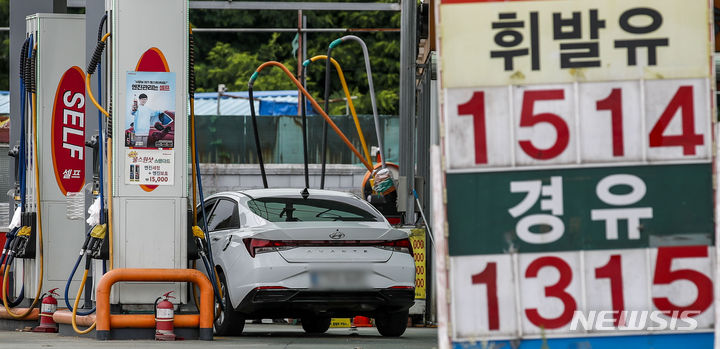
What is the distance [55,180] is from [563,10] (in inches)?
324

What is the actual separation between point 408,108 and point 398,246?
189 inches

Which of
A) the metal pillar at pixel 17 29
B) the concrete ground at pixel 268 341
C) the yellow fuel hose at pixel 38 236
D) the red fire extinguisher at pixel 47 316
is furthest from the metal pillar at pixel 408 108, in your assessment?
the red fire extinguisher at pixel 47 316

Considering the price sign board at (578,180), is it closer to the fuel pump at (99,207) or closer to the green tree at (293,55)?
the fuel pump at (99,207)

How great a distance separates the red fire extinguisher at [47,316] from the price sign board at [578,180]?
7328 mm

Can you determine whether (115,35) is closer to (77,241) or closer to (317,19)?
(77,241)

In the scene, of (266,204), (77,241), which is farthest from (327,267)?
(77,241)

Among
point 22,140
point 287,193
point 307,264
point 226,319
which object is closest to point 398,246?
point 307,264

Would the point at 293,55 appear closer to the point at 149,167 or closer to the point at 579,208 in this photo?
the point at 149,167

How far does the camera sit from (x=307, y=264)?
11344 mm

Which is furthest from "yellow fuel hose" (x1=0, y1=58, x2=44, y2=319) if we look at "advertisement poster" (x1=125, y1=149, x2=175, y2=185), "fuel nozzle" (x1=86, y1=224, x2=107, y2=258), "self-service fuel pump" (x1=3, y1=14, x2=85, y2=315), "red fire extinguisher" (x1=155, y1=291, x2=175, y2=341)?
"red fire extinguisher" (x1=155, y1=291, x2=175, y2=341)

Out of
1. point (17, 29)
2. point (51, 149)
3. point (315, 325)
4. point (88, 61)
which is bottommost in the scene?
point (315, 325)

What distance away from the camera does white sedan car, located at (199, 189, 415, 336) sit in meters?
11.3

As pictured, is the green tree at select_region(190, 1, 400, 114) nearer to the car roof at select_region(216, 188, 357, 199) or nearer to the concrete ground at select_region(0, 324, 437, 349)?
the concrete ground at select_region(0, 324, 437, 349)
